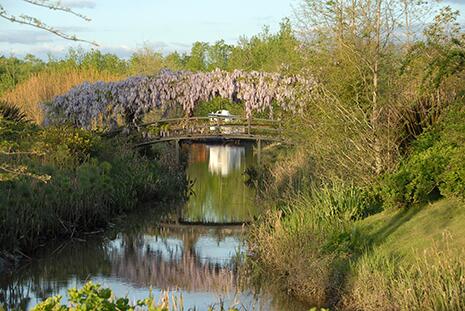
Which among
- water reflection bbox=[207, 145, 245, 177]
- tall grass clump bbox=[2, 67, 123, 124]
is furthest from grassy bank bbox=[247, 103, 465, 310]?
tall grass clump bbox=[2, 67, 123, 124]

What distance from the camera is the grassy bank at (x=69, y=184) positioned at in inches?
668

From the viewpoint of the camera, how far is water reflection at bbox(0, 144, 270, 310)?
1418cm

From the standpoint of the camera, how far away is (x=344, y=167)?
697 inches

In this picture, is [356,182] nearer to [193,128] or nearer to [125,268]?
[125,268]

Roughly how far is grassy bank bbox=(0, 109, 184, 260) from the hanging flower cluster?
314cm

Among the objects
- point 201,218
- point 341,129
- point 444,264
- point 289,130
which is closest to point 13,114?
point 201,218

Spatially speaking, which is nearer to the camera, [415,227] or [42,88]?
[415,227]

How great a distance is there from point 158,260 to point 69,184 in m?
3.72

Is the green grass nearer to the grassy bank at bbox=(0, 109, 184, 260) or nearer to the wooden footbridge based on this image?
the grassy bank at bbox=(0, 109, 184, 260)

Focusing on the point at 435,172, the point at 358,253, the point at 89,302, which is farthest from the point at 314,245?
the point at 89,302

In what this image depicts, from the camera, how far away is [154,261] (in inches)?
672

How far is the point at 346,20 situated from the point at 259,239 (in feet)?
18.2

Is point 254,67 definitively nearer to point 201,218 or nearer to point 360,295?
point 201,218

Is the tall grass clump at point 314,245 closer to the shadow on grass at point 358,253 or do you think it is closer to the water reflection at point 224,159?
the shadow on grass at point 358,253
